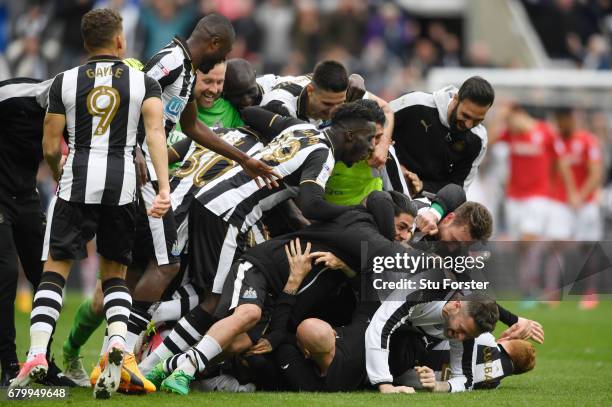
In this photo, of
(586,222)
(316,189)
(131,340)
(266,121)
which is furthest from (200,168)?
(586,222)

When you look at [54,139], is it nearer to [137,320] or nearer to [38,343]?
[38,343]

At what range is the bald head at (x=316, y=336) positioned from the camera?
7.21 meters

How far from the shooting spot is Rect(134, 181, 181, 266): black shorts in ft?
25.2

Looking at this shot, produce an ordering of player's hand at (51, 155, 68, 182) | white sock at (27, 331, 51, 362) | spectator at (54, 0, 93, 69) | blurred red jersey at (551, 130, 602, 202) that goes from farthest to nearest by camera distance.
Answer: spectator at (54, 0, 93, 69) → blurred red jersey at (551, 130, 602, 202) → player's hand at (51, 155, 68, 182) → white sock at (27, 331, 51, 362)

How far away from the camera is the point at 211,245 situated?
26.6 feet

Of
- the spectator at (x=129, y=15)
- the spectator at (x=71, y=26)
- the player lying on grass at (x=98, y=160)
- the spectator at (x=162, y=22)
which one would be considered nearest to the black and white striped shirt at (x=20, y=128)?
the player lying on grass at (x=98, y=160)

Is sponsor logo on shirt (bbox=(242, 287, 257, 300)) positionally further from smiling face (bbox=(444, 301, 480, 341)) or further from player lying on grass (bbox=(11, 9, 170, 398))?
smiling face (bbox=(444, 301, 480, 341))

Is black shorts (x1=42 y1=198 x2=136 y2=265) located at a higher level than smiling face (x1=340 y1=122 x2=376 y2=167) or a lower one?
lower

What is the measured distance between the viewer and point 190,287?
8305mm

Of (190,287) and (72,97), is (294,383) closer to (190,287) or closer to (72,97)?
(190,287)

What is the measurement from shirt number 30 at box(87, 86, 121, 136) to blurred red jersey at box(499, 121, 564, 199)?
1046 cm

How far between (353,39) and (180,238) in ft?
40.7

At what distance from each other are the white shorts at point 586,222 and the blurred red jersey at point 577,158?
16 centimetres

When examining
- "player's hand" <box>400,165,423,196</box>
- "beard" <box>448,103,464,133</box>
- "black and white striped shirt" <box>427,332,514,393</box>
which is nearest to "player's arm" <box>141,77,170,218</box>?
"black and white striped shirt" <box>427,332,514,393</box>
